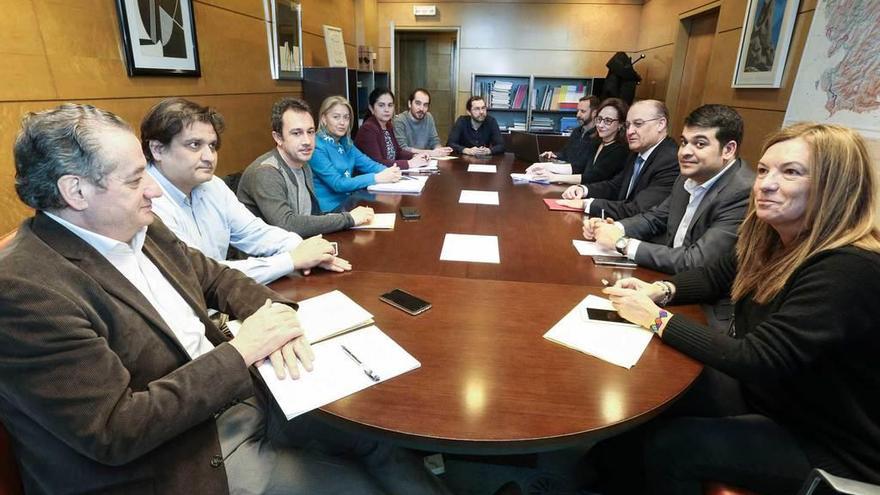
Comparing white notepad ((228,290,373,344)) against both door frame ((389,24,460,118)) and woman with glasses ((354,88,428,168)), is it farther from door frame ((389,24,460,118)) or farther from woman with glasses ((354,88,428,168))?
door frame ((389,24,460,118))

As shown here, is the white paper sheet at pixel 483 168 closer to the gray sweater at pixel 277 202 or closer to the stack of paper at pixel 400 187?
the stack of paper at pixel 400 187

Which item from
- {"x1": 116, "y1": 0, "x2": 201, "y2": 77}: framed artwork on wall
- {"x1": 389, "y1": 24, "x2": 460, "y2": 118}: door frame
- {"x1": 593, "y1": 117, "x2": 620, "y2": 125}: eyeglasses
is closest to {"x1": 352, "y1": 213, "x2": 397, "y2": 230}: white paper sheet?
{"x1": 116, "y1": 0, "x2": 201, "y2": 77}: framed artwork on wall

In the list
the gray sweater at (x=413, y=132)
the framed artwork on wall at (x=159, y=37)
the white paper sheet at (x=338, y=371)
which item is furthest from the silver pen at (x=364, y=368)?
the gray sweater at (x=413, y=132)

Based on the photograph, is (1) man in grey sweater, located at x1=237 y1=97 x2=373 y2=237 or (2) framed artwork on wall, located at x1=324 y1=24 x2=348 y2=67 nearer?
(1) man in grey sweater, located at x1=237 y1=97 x2=373 y2=237

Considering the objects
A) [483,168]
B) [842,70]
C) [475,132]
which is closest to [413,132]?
[475,132]

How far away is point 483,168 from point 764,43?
6.51ft

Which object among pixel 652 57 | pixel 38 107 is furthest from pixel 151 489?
pixel 652 57

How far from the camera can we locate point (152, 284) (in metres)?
1.00

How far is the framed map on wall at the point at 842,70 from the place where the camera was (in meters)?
1.82

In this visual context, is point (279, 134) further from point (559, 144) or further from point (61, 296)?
point (559, 144)

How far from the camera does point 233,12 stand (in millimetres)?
3146

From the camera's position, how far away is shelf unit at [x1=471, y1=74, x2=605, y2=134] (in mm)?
5777

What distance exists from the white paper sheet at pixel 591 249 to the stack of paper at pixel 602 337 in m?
0.55

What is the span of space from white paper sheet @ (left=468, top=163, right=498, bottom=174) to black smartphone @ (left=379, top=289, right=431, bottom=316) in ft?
7.41
